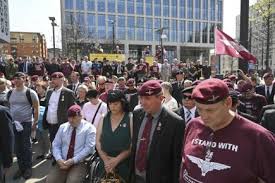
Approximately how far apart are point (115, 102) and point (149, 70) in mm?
14478

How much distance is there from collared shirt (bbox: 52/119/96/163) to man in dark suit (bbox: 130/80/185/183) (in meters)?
1.83

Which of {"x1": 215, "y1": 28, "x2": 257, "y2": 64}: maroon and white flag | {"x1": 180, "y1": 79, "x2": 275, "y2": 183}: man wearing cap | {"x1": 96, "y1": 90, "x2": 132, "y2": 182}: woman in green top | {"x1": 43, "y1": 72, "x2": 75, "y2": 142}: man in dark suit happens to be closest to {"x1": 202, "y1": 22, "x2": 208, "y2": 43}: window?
{"x1": 215, "y1": 28, "x2": 257, "y2": 64}: maroon and white flag

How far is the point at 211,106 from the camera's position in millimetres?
2312

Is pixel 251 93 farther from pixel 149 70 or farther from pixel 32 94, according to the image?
pixel 149 70

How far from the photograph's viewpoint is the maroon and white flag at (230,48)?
871 cm

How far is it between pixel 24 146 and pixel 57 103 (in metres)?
1.10

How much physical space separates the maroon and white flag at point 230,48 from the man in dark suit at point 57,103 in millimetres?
4044

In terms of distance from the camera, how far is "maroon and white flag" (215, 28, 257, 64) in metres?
8.71

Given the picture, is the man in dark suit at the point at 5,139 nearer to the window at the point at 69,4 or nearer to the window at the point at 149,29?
the window at the point at 69,4

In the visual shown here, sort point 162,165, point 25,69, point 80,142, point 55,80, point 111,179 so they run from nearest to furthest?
point 162,165 < point 111,179 < point 80,142 < point 55,80 < point 25,69

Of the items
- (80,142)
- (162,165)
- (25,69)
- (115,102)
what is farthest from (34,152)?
(25,69)

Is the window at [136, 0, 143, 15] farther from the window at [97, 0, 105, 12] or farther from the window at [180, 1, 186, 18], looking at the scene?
the window at [180, 1, 186, 18]

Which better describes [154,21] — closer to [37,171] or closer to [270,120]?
[37,171]

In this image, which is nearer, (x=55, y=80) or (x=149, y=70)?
(x=55, y=80)
